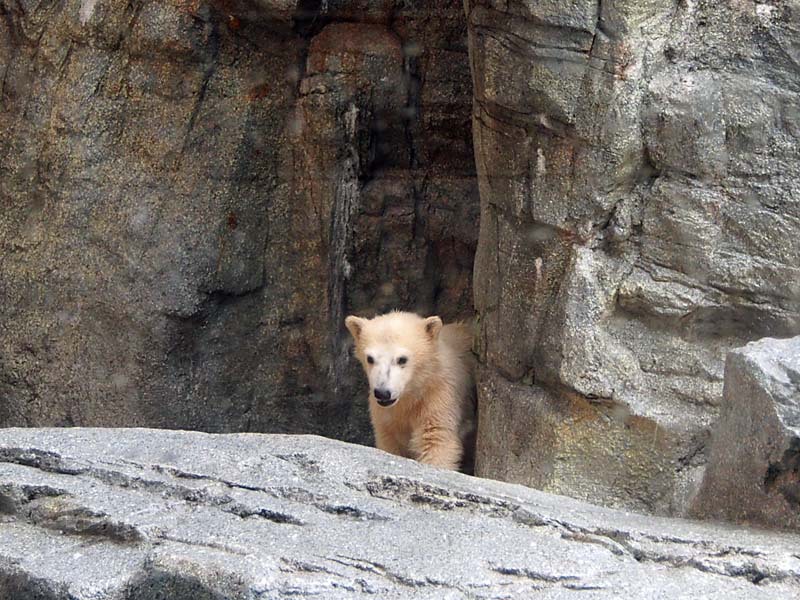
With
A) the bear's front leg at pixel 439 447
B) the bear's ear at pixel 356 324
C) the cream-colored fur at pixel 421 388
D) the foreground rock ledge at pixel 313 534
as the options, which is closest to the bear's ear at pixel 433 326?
the cream-colored fur at pixel 421 388

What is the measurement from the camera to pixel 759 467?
13.6 ft

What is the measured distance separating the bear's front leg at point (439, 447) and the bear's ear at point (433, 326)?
51cm

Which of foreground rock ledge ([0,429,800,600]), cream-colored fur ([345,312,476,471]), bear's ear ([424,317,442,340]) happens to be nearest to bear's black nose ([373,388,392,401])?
cream-colored fur ([345,312,476,471])

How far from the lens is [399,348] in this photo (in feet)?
20.0

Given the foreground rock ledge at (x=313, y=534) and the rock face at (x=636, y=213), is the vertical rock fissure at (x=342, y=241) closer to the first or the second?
the rock face at (x=636, y=213)

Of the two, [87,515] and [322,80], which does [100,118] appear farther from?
[87,515]

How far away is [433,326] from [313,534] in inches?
94.5

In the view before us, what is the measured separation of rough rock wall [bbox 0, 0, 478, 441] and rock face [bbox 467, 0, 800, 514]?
58.7 inches

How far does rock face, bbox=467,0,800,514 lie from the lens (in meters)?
5.00

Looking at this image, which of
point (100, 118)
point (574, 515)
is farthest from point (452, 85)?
point (574, 515)

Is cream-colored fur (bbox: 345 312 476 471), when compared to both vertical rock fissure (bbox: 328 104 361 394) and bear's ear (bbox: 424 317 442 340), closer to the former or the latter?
bear's ear (bbox: 424 317 442 340)

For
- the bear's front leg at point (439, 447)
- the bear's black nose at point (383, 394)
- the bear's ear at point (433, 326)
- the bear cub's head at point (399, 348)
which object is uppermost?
the bear's ear at point (433, 326)

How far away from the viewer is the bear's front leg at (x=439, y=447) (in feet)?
20.4

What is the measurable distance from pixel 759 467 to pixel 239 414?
394cm
